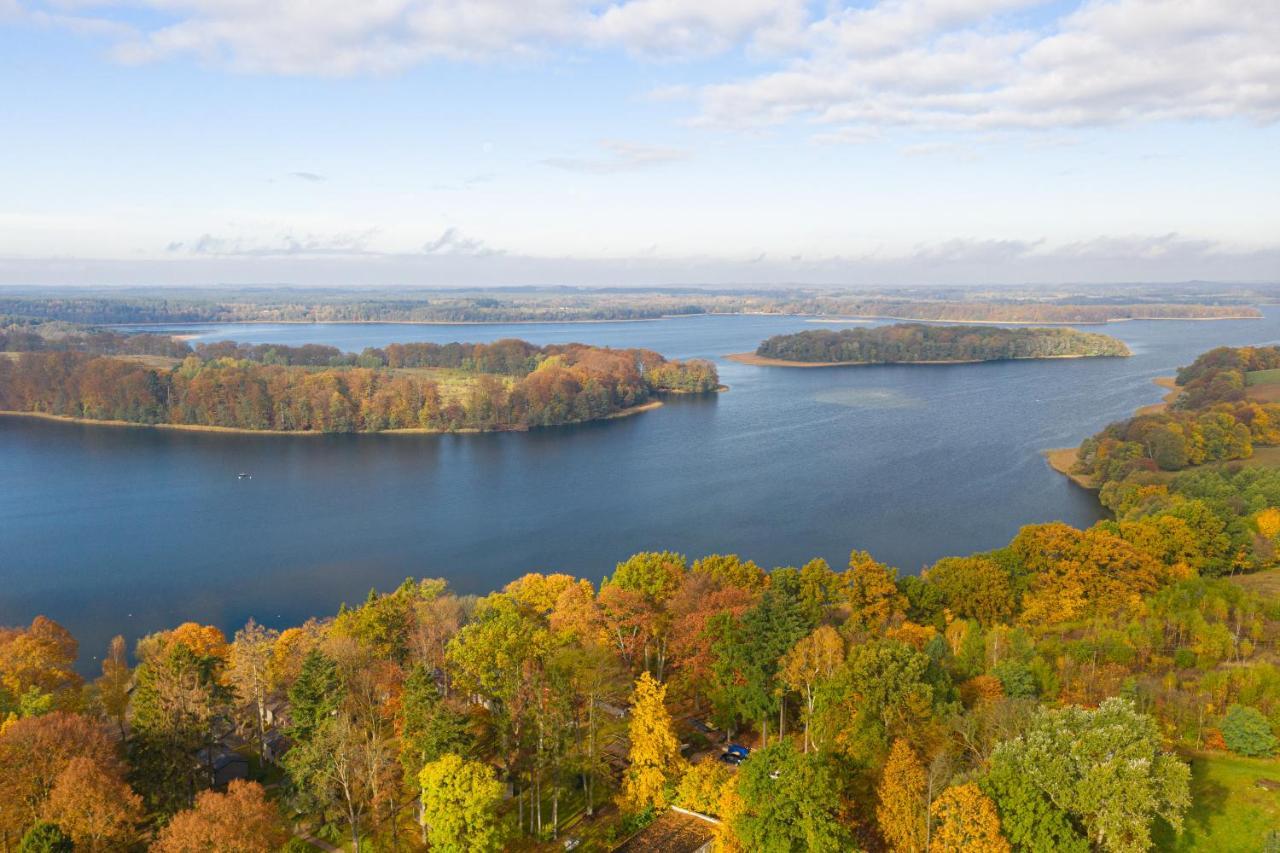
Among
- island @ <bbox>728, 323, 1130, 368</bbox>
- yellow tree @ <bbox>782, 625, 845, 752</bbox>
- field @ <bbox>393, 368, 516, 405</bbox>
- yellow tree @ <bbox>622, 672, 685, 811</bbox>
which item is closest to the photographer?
yellow tree @ <bbox>622, 672, 685, 811</bbox>

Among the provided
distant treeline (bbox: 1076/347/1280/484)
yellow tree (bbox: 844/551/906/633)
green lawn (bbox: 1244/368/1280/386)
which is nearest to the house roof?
yellow tree (bbox: 844/551/906/633)

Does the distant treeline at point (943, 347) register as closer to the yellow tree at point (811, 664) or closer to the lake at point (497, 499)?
the lake at point (497, 499)

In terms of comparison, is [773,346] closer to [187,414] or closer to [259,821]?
[187,414]

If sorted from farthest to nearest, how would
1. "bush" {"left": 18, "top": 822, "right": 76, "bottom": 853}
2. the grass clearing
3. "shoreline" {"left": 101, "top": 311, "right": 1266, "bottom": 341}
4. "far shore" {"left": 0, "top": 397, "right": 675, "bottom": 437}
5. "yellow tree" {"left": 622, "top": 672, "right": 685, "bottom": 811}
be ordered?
"shoreline" {"left": 101, "top": 311, "right": 1266, "bottom": 341} → "far shore" {"left": 0, "top": 397, "right": 675, "bottom": 437} → the grass clearing → "yellow tree" {"left": 622, "top": 672, "right": 685, "bottom": 811} → "bush" {"left": 18, "top": 822, "right": 76, "bottom": 853}

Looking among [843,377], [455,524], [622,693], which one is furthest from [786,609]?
[843,377]

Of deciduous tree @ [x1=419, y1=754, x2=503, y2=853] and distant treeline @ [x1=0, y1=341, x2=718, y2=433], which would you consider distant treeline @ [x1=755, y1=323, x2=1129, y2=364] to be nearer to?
distant treeline @ [x1=0, y1=341, x2=718, y2=433]

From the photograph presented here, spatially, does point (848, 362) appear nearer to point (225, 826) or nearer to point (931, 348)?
point (931, 348)

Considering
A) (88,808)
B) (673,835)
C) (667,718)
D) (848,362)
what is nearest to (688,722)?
(667,718)
